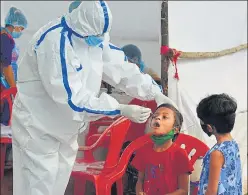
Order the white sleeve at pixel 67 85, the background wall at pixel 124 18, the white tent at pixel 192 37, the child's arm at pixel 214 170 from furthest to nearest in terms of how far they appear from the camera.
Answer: the background wall at pixel 124 18
the white tent at pixel 192 37
the white sleeve at pixel 67 85
the child's arm at pixel 214 170

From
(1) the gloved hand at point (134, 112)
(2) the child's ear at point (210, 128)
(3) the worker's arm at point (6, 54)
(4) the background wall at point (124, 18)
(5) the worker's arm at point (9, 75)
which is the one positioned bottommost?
(2) the child's ear at point (210, 128)

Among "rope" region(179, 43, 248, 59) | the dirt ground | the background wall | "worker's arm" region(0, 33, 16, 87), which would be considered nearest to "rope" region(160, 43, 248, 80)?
"rope" region(179, 43, 248, 59)

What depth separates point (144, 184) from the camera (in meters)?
2.53

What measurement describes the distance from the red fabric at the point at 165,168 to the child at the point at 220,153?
Result: 23 cm

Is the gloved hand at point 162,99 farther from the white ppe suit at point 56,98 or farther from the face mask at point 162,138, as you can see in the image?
the white ppe suit at point 56,98

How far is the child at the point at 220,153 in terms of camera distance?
2141mm

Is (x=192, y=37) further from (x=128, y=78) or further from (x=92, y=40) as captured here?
(x=92, y=40)

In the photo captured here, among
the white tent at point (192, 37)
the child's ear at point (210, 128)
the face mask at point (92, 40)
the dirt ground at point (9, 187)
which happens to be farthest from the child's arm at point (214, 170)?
the dirt ground at point (9, 187)

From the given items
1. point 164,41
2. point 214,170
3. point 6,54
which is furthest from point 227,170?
point 6,54

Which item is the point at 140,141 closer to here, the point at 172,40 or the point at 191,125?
the point at 191,125

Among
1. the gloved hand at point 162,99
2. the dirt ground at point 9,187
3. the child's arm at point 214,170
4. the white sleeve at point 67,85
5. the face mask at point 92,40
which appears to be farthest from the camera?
the dirt ground at point 9,187

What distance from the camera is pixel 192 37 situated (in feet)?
11.7

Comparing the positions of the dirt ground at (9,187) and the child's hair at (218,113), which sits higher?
the child's hair at (218,113)

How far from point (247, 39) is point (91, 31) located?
229 cm
